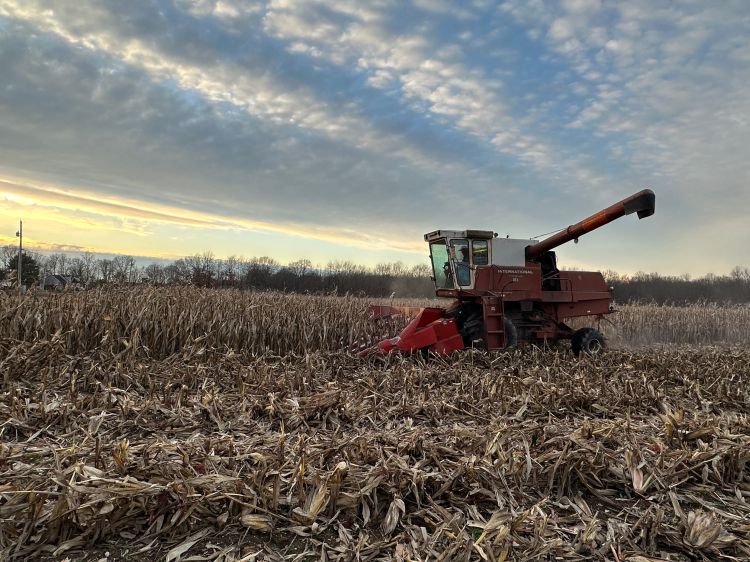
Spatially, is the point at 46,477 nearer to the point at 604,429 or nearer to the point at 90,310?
the point at 604,429

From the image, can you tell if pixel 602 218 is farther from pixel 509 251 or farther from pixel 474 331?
pixel 474 331

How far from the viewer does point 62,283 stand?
30.0 ft

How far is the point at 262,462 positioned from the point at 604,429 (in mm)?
2726

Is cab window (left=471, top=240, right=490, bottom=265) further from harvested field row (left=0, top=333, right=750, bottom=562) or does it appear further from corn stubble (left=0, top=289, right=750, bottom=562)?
harvested field row (left=0, top=333, right=750, bottom=562)

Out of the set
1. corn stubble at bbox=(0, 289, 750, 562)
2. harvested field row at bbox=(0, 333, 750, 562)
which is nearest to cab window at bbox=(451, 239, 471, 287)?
corn stubble at bbox=(0, 289, 750, 562)

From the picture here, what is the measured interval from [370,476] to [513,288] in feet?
24.6

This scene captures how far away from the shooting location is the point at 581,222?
34.1ft

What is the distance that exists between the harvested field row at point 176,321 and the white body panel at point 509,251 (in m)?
2.98

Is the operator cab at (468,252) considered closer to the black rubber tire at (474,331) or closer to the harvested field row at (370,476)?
the black rubber tire at (474,331)

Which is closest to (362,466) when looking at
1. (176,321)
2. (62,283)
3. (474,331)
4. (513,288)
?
(176,321)

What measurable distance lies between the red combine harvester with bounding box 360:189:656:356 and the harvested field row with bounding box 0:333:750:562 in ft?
12.2

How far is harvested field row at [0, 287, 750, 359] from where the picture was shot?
7.39 metres

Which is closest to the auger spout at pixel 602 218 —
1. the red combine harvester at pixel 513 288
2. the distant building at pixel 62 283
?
the red combine harvester at pixel 513 288

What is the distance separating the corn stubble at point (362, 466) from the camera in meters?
2.65
